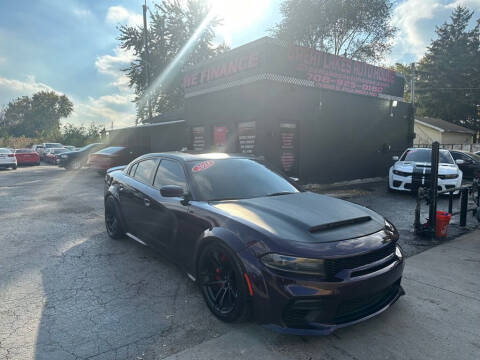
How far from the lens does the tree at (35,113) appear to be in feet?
221

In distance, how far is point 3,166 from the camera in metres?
18.4

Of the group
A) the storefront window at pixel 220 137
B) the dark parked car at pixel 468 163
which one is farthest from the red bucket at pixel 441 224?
the dark parked car at pixel 468 163

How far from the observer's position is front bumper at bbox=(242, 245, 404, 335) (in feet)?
7.59

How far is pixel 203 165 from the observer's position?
3.77 meters

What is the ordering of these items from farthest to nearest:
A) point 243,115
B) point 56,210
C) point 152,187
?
1. point 243,115
2. point 56,210
3. point 152,187

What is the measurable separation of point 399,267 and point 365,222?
466 mm

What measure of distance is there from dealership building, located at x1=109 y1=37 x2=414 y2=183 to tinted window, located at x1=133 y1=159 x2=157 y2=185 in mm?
6413

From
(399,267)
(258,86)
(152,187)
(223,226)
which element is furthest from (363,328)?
(258,86)

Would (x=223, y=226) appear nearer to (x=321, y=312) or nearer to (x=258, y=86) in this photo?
(x=321, y=312)

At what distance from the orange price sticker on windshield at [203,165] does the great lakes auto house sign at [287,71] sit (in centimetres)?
717

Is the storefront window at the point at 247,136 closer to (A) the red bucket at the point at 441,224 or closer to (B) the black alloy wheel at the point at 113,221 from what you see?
(B) the black alloy wheel at the point at 113,221

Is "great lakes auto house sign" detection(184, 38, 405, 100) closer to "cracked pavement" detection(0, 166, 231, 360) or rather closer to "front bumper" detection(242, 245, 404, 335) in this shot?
"cracked pavement" detection(0, 166, 231, 360)

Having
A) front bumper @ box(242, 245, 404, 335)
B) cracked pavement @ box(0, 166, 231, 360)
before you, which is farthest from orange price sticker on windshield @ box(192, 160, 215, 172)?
front bumper @ box(242, 245, 404, 335)

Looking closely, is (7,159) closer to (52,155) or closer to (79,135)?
(52,155)
